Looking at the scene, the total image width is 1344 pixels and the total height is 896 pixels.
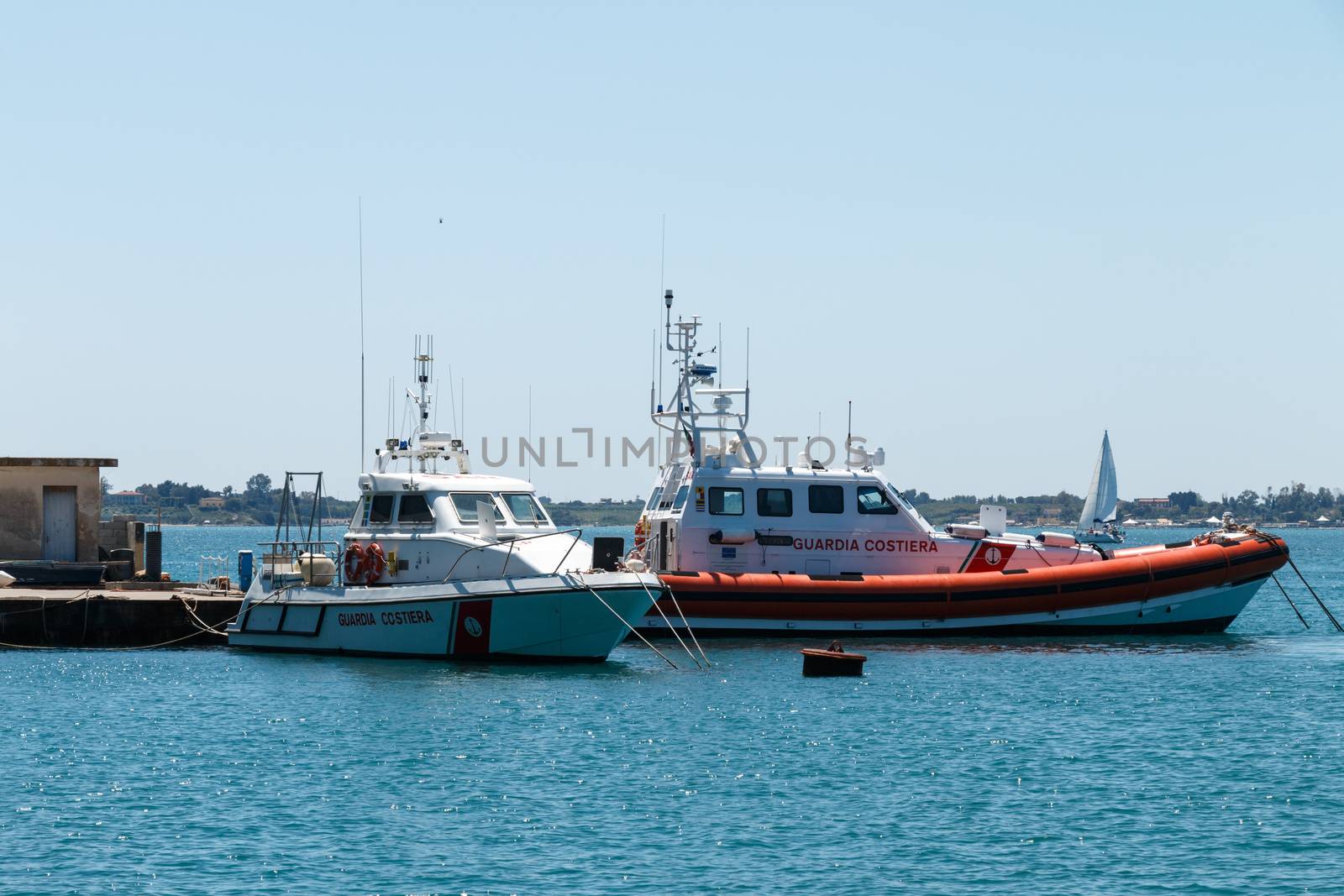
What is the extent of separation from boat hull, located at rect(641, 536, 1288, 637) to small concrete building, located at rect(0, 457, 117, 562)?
1328 centimetres

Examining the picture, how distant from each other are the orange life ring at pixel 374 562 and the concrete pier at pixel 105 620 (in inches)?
160

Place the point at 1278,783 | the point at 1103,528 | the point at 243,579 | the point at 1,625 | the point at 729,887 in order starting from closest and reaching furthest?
the point at 729,887
the point at 1278,783
the point at 1,625
the point at 243,579
the point at 1103,528

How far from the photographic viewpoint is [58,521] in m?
34.3

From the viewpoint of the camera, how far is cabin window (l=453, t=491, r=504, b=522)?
26500mm

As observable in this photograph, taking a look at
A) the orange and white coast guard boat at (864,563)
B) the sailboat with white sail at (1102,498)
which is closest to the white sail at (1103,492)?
the sailboat with white sail at (1102,498)

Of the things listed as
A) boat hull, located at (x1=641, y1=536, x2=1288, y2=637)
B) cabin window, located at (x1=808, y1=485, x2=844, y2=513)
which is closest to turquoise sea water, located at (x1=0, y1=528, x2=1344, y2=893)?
boat hull, located at (x1=641, y1=536, x2=1288, y2=637)

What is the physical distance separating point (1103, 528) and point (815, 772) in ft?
226

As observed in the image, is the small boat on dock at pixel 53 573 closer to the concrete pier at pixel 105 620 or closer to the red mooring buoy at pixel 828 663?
the concrete pier at pixel 105 620

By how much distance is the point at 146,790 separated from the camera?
17.4 m

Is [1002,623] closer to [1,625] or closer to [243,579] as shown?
[243,579]

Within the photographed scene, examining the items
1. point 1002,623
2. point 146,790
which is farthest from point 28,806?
point 1002,623

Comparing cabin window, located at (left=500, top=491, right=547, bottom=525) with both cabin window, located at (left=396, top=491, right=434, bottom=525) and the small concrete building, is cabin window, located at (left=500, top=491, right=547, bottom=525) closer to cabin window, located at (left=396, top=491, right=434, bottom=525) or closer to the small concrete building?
cabin window, located at (left=396, top=491, right=434, bottom=525)

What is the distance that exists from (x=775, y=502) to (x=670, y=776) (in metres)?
12.6

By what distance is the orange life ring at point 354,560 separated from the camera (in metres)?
26.3
